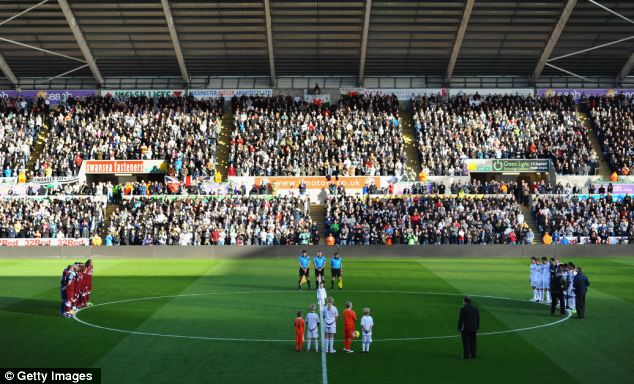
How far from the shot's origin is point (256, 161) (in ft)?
197

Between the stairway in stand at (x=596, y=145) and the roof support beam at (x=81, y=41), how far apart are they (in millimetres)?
43460

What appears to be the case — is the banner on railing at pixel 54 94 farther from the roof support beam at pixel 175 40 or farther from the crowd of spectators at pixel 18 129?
the roof support beam at pixel 175 40

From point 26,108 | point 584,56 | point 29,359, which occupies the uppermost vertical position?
point 584,56

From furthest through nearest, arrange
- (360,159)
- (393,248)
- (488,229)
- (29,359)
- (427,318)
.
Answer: (360,159), (488,229), (393,248), (427,318), (29,359)

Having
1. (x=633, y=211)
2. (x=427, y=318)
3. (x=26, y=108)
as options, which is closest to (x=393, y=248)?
(x=633, y=211)

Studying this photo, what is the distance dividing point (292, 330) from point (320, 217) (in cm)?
3405

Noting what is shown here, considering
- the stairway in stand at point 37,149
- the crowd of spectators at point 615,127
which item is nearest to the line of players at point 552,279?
the crowd of spectators at point 615,127

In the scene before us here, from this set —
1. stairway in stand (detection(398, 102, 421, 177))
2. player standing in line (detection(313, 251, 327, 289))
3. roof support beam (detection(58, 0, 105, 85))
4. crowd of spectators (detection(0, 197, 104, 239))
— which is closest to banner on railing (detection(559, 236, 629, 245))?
stairway in stand (detection(398, 102, 421, 177))

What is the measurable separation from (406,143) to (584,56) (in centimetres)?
1865

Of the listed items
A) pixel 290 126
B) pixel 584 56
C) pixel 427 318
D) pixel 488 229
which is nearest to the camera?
pixel 427 318

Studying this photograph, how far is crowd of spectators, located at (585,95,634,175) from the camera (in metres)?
61.0

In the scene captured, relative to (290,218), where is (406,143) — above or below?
above

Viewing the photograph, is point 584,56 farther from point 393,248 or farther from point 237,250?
point 237,250

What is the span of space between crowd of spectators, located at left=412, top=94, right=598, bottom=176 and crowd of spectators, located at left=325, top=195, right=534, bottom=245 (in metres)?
6.58
